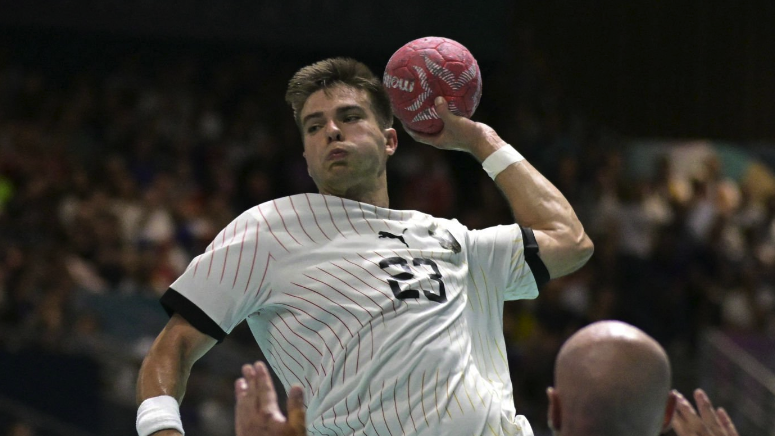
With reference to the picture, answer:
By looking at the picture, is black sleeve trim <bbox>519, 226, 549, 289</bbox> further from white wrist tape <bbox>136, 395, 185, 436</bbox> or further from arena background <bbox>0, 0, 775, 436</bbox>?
arena background <bbox>0, 0, 775, 436</bbox>

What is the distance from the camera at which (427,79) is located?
4613 millimetres

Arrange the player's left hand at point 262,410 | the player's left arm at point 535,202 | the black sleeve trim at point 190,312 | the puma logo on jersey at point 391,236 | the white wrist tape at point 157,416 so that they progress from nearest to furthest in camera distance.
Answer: the player's left hand at point 262,410 → the white wrist tape at point 157,416 → the black sleeve trim at point 190,312 → the puma logo on jersey at point 391,236 → the player's left arm at point 535,202

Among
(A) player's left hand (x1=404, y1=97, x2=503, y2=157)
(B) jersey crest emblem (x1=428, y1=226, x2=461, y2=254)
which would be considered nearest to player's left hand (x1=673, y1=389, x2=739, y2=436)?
(B) jersey crest emblem (x1=428, y1=226, x2=461, y2=254)

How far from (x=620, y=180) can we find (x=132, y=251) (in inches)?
259

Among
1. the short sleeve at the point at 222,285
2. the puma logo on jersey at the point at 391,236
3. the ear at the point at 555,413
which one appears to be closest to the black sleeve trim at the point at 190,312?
the short sleeve at the point at 222,285

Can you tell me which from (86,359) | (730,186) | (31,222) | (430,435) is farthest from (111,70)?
(430,435)

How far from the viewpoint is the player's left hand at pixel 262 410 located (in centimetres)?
242

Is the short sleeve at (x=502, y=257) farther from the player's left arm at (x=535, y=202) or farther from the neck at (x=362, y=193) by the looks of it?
the neck at (x=362, y=193)

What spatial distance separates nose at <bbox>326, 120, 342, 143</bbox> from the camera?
172 inches

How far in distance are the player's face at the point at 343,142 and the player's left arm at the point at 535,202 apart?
369 mm

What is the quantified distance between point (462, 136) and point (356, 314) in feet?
3.85

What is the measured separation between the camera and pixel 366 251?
13.6 feet

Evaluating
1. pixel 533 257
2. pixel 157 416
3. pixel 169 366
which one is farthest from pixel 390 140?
pixel 157 416

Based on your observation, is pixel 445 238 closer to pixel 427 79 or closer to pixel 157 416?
pixel 427 79
